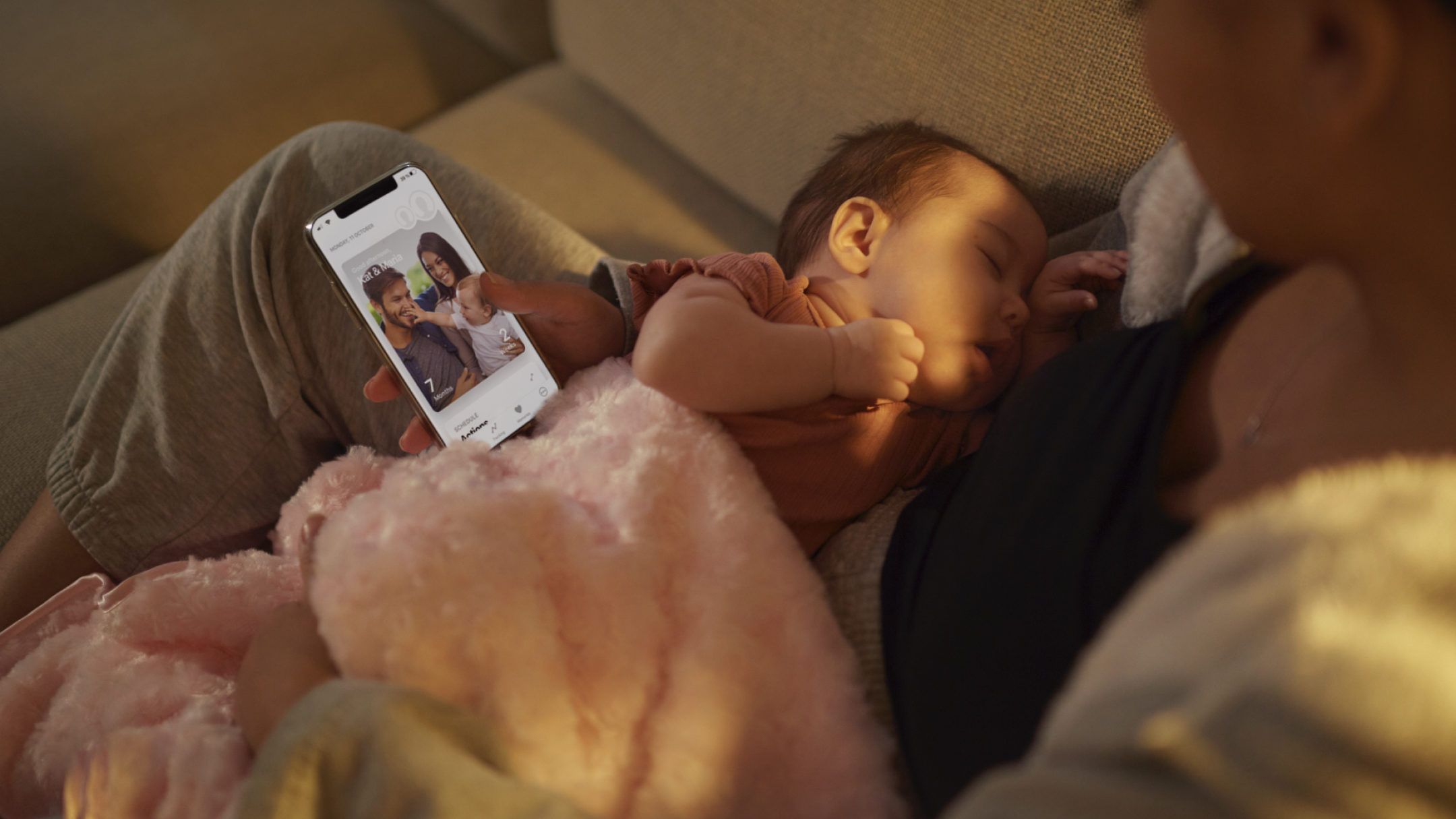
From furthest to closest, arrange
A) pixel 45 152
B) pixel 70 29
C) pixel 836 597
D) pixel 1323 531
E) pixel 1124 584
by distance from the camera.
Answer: pixel 70 29, pixel 45 152, pixel 836 597, pixel 1124 584, pixel 1323 531

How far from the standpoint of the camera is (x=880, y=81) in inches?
40.9

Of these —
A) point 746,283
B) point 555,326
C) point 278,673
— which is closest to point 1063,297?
point 746,283

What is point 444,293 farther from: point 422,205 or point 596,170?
point 596,170

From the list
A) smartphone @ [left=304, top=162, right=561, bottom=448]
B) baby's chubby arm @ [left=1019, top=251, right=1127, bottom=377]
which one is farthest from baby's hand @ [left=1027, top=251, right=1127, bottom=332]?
smartphone @ [left=304, top=162, right=561, bottom=448]

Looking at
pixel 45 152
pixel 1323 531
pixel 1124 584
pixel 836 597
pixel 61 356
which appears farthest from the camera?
pixel 45 152

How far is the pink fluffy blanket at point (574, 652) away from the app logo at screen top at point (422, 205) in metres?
0.28

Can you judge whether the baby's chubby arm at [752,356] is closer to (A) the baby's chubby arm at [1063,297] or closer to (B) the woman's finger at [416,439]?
(A) the baby's chubby arm at [1063,297]

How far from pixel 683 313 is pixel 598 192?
0.70m

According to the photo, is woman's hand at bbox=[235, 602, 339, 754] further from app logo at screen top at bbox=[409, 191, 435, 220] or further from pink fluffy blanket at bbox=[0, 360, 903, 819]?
app logo at screen top at bbox=[409, 191, 435, 220]

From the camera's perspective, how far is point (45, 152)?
126cm

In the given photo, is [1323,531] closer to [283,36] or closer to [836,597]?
[836,597]

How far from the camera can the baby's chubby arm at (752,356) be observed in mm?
691

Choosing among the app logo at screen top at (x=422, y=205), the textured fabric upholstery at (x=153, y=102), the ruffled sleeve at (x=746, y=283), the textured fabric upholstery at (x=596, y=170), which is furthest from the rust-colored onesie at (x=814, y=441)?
the textured fabric upholstery at (x=153, y=102)

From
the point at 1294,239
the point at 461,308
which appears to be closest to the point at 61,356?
the point at 461,308
